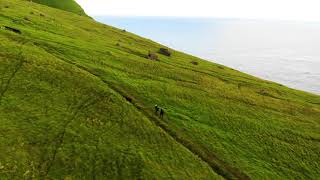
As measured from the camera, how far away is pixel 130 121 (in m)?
56.6

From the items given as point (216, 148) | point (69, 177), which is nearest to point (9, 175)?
point (69, 177)

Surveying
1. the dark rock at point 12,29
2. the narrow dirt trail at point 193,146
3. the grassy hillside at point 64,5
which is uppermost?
the grassy hillside at point 64,5

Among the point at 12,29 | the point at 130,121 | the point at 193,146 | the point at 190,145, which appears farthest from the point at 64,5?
the point at 193,146

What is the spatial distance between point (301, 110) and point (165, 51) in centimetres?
4808

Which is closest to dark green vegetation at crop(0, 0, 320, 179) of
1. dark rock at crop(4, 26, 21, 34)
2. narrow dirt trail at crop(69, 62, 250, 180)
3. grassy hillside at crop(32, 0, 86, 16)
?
narrow dirt trail at crop(69, 62, 250, 180)

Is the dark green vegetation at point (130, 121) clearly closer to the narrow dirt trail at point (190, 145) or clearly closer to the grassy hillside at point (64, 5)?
the narrow dirt trail at point (190, 145)

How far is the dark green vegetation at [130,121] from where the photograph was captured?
46.6 meters

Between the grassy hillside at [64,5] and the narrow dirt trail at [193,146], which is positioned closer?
the narrow dirt trail at [193,146]

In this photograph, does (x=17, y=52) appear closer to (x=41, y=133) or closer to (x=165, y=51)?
(x=41, y=133)

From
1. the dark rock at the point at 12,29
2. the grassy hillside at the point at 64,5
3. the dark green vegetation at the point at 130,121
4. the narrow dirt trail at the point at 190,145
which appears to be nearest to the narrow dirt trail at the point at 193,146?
the narrow dirt trail at the point at 190,145

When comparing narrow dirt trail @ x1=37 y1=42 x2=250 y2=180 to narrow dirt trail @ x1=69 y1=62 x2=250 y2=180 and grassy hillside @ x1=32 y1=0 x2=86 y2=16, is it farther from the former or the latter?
grassy hillside @ x1=32 y1=0 x2=86 y2=16

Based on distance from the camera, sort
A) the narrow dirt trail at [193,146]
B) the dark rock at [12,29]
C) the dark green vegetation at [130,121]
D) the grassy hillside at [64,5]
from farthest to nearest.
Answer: the grassy hillside at [64,5] → the dark rock at [12,29] → the narrow dirt trail at [193,146] → the dark green vegetation at [130,121]

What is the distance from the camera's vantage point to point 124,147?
50.2 metres

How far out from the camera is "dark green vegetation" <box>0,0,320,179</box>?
46562mm
